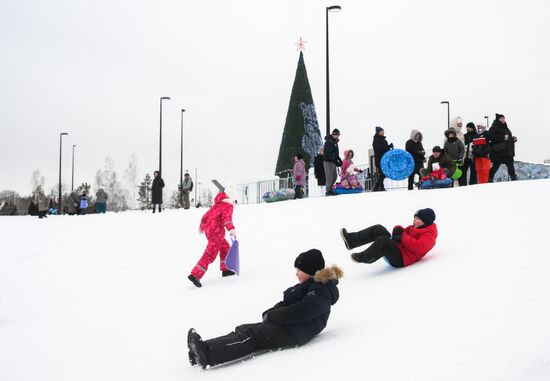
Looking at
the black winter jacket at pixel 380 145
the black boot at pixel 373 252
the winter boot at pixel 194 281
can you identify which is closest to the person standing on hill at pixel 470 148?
the black winter jacket at pixel 380 145

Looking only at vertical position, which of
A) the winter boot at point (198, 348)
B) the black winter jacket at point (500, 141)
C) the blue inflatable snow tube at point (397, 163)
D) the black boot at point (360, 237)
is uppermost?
the black winter jacket at point (500, 141)

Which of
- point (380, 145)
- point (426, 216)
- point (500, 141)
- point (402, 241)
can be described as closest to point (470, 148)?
point (500, 141)

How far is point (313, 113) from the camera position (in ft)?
96.8

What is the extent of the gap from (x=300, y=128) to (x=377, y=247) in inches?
875

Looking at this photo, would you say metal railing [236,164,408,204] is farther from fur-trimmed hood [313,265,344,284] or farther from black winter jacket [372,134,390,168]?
fur-trimmed hood [313,265,344,284]

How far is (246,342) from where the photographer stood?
495 cm

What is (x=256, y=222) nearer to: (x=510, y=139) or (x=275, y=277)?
(x=275, y=277)

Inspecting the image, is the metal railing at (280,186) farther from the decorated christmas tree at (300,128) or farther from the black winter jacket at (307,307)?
the black winter jacket at (307,307)

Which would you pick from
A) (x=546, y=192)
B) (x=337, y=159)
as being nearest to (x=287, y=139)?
(x=337, y=159)

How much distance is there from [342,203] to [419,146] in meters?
2.99

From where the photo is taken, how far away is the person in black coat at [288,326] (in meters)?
4.88

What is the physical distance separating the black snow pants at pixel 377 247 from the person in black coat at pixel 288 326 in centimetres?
177

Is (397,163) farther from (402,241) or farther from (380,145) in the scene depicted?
(402,241)

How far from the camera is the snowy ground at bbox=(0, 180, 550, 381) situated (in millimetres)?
4203
